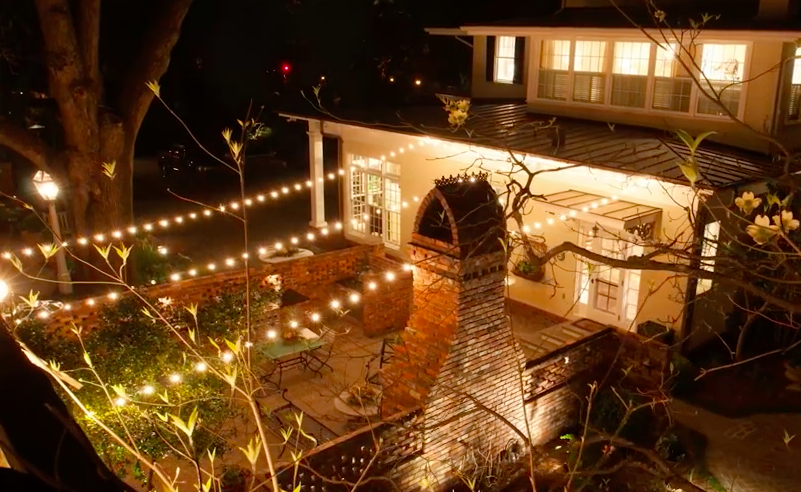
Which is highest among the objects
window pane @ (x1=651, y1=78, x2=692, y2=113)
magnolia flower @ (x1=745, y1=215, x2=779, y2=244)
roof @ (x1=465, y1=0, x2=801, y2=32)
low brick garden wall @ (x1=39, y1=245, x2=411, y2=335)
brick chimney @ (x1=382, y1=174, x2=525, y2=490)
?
roof @ (x1=465, y1=0, x2=801, y2=32)

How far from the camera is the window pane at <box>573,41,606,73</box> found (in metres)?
13.1

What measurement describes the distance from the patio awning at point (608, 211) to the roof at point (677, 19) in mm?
2715

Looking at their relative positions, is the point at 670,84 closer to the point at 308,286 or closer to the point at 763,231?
the point at 308,286

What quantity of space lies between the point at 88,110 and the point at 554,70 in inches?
330

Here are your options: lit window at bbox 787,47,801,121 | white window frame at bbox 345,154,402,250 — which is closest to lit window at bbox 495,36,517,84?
white window frame at bbox 345,154,402,250

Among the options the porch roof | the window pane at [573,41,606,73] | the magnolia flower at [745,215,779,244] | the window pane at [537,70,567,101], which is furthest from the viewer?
the window pane at [537,70,567,101]

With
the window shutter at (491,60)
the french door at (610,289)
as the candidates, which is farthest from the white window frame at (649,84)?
the window shutter at (491,60)

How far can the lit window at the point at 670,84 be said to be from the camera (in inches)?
466

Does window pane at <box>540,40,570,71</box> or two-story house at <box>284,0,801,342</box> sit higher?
window pane at <box>540,40,570,71</box>

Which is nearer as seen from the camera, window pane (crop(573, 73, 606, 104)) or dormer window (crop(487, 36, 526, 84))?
window pane (crop(573, 73, 606, 104))

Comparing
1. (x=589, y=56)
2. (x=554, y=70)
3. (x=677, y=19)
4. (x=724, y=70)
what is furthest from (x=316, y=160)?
(x=724, y=70)

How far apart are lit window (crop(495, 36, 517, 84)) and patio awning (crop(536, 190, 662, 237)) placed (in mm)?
6274

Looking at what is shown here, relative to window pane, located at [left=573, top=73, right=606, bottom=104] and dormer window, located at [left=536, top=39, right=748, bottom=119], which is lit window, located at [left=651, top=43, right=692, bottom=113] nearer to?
dormer window, located at [left=536, top=39, right=748, bottom=119]

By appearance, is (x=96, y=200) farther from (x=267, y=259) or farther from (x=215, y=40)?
(x=215, y=40)
